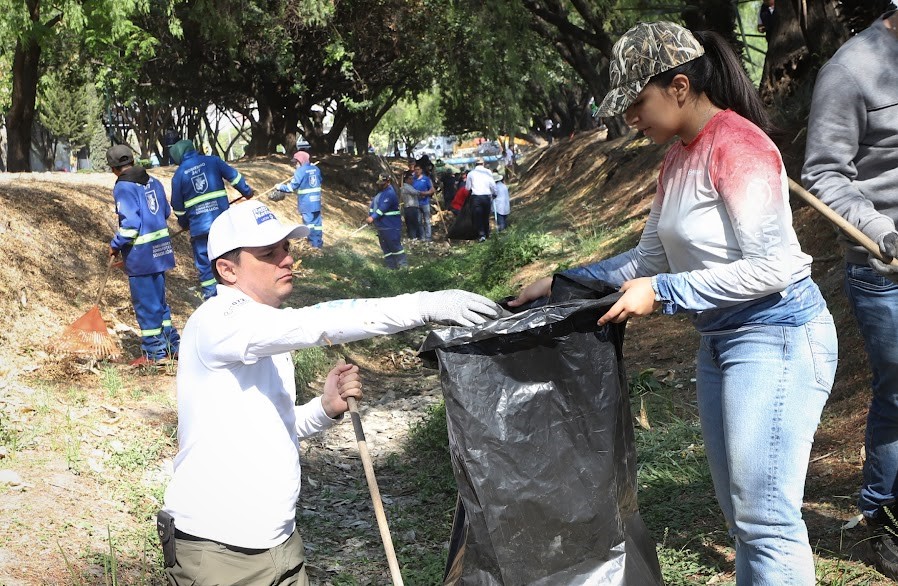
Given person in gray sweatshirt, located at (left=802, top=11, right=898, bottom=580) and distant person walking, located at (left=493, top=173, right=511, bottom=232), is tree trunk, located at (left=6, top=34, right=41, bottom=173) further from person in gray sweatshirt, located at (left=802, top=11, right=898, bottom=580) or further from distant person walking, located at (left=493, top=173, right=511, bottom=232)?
person in gray sweatshirt, located at (left=802, top=11, right=898, bottom=580)

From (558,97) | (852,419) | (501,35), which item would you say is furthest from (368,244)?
(558,97)

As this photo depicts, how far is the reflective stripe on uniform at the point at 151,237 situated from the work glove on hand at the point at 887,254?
21.2 feet

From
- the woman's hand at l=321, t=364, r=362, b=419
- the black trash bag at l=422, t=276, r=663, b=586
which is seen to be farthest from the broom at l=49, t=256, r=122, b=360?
the black trash bag at l=422, t=276, r=663, b=586

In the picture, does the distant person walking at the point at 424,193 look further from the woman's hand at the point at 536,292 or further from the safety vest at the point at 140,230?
the woman's hand at the point at 536,292

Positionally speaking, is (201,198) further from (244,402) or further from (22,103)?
(22,103)

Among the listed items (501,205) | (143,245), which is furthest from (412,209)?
(143,245)

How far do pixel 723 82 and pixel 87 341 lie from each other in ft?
21.4

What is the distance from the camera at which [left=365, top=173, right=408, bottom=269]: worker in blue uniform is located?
1509cm

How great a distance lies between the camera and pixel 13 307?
8.84 metres

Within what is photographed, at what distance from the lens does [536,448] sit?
2.73 m

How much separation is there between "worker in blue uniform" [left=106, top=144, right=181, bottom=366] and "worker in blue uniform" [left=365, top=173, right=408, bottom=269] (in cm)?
697

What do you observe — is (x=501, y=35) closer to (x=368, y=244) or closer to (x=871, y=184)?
(x=368, y=244)

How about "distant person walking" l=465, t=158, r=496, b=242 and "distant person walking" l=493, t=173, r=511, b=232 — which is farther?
"distant person walking" l=493, t=173, r=511, b=232

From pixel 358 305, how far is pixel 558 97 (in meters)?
47.9
